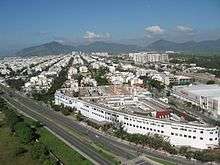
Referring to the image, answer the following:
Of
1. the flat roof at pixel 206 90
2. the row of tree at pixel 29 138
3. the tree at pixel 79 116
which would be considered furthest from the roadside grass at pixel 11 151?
the flat roof at pixel 206 90

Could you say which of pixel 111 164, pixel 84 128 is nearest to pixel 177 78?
pixel 84 128

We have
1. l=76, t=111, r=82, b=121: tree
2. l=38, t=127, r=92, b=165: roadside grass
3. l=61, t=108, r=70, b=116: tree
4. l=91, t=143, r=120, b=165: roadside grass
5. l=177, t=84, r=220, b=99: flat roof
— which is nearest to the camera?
l=91, t=143, r=120, b=165: roadside grass

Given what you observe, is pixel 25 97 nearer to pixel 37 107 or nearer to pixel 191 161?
pixel 37 107

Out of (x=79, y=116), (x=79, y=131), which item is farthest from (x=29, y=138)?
(x=79, y=116)

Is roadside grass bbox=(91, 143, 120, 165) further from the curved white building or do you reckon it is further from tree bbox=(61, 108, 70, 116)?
tree bbox=(61, 108, 70, 116)

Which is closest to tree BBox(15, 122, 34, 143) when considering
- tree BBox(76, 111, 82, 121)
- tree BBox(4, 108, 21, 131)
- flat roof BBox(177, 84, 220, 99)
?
tree BBox(4, 108, 21, 131)

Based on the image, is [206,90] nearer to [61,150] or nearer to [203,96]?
[203,96]
